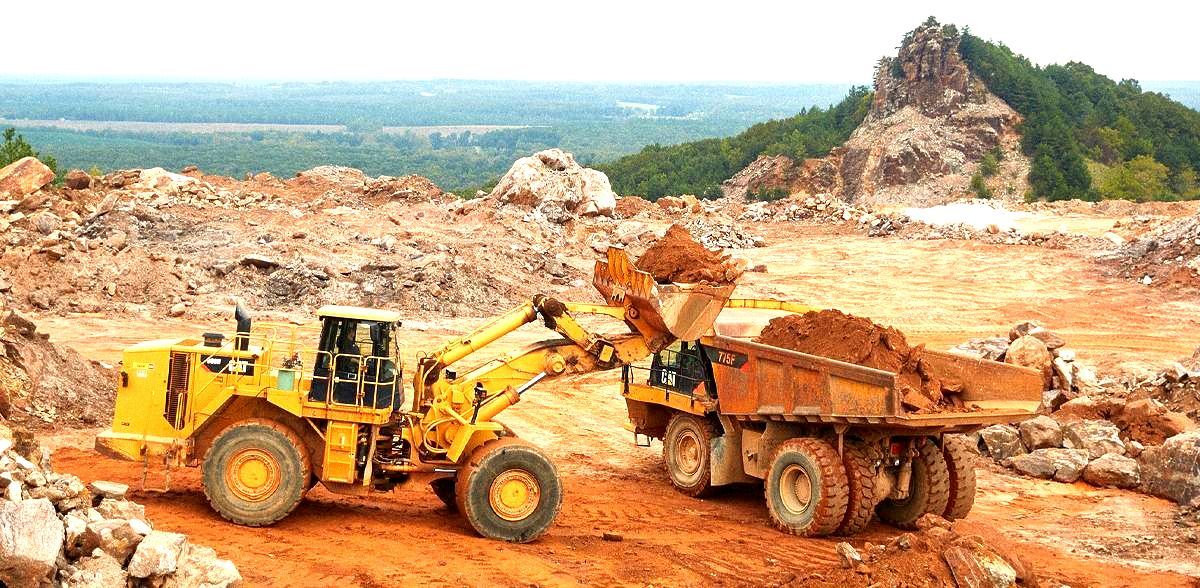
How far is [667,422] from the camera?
51.2 feet

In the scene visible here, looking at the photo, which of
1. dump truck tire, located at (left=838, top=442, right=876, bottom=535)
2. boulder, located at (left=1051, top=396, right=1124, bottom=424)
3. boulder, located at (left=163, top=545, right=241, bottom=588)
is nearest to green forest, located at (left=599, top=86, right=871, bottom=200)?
boulder, located at (left=1051, top=396, right=1124, bottom=424)

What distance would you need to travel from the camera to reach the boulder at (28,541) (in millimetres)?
8188

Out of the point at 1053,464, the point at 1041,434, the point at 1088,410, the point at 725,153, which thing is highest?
the point at 725,153

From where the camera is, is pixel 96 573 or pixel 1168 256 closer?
pixel 96 573

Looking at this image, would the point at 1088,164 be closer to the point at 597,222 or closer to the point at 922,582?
the point at 597,222

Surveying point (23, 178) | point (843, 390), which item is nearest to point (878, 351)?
point (843, 390)

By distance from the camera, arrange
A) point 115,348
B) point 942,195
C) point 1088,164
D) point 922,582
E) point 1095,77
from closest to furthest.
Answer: point 922,582 → point 115,348 → point 942,195 → point 1088,164 → point 1095,77

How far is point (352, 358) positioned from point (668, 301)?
3.01 metres

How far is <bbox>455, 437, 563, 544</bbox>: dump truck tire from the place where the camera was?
1185 centimetres

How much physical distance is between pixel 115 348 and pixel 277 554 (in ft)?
42.0

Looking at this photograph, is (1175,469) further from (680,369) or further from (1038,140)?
(1038,140)

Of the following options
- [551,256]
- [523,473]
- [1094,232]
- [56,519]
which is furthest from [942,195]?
[56,519]

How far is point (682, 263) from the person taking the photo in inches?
615

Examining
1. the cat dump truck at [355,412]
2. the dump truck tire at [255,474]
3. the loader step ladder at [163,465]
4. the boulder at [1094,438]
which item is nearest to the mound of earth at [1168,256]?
the boulder at [1094,438]
